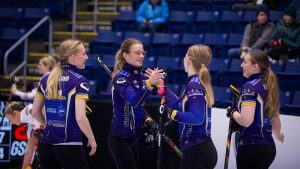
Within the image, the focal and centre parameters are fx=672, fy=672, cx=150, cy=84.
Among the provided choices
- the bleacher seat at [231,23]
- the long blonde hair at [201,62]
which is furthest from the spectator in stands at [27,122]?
the bleacher seat at [231,23]

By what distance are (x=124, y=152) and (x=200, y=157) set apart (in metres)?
0.90

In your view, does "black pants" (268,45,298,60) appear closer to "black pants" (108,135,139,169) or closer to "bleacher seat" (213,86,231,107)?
"bleacher seat" (213,86,231,107)

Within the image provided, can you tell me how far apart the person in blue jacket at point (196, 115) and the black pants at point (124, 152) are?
2.07 ft

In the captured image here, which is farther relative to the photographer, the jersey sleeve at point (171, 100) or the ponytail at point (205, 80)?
the jersey sleeve at point (171, 100)

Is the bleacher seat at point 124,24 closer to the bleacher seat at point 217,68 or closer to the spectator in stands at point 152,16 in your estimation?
the spectator in stands at point 152,16

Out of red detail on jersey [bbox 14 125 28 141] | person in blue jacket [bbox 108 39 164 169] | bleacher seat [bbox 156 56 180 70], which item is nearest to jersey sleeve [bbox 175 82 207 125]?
person in blue jacket [bbox 108 39 164 169]

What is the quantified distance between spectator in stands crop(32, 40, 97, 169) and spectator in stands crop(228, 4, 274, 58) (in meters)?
5.77

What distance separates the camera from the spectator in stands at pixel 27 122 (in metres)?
9.02

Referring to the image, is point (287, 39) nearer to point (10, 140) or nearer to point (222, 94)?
point (222, 94)

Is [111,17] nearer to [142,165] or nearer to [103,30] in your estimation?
[103,30]

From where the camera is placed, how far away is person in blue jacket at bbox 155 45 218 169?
570 cm

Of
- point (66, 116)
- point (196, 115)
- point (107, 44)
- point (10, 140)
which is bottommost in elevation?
point (10, 140)

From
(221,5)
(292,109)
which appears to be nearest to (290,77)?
(292,109)

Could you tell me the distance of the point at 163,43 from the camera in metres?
12.6
